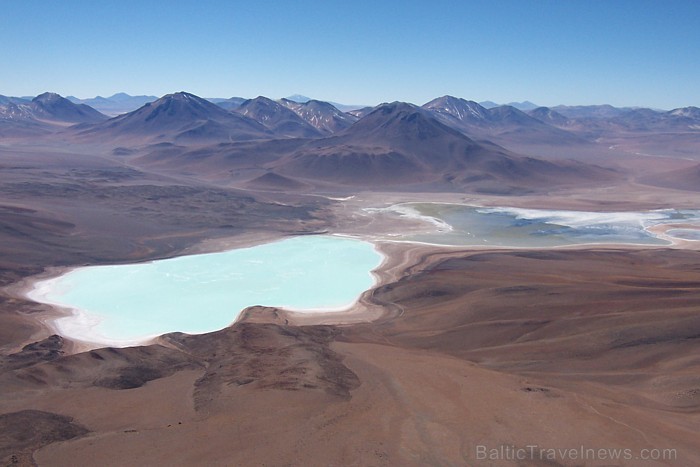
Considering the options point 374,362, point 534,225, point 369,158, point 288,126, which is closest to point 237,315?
point 374,362

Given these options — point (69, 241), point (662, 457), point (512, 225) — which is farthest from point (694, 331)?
point (69, 241)

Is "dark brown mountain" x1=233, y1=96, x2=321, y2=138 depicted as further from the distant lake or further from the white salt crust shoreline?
the white salt crust shoreline

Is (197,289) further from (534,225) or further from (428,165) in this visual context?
(428,165)

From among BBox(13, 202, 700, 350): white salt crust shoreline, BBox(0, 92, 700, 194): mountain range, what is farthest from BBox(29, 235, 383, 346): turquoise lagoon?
BBox(0, 92, 700, 194): mountain range

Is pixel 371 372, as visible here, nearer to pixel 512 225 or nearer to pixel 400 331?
pixel 400 331

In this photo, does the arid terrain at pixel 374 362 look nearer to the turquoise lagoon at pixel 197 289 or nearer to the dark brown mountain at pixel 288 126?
the turquoise lagoon at pixel 197 289

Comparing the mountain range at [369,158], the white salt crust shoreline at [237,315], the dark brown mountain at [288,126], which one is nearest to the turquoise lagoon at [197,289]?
the white salt crust shoreline at [237,315]

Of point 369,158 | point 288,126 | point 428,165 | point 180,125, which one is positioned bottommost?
point 428,165
